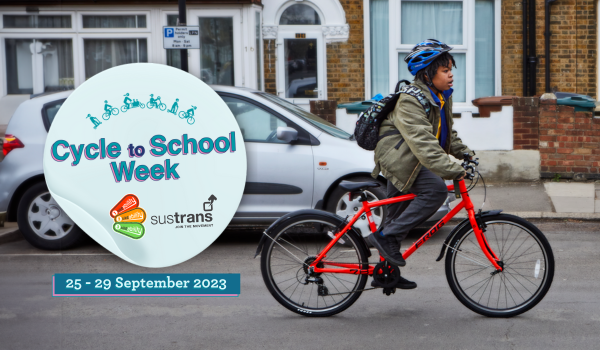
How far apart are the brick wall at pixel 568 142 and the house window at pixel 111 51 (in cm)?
704

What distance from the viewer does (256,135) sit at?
7.09m

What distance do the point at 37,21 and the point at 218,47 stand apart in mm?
3263

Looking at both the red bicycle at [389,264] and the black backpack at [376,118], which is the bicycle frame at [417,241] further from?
the black backpack at [376,118]

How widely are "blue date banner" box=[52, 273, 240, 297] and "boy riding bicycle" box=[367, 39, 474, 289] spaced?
1.12 meters

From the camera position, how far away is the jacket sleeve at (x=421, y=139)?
424cm

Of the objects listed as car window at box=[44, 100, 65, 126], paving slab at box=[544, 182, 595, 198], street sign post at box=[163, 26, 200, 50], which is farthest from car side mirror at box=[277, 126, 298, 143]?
paving slab at box=[544, 182, 595, 198]

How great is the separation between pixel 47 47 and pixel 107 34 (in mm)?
1157

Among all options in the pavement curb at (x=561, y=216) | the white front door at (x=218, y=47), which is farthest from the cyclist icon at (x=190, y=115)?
the white front door at (x=218, y=47)

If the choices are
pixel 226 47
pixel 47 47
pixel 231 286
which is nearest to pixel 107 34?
pixel 47 47

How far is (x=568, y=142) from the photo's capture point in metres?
11.0

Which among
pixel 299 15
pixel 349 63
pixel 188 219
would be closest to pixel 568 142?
pixel 349 63

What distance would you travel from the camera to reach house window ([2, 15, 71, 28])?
12.7 meters

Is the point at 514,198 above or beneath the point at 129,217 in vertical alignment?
beneath

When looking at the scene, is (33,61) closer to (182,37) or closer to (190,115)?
(182,37)
